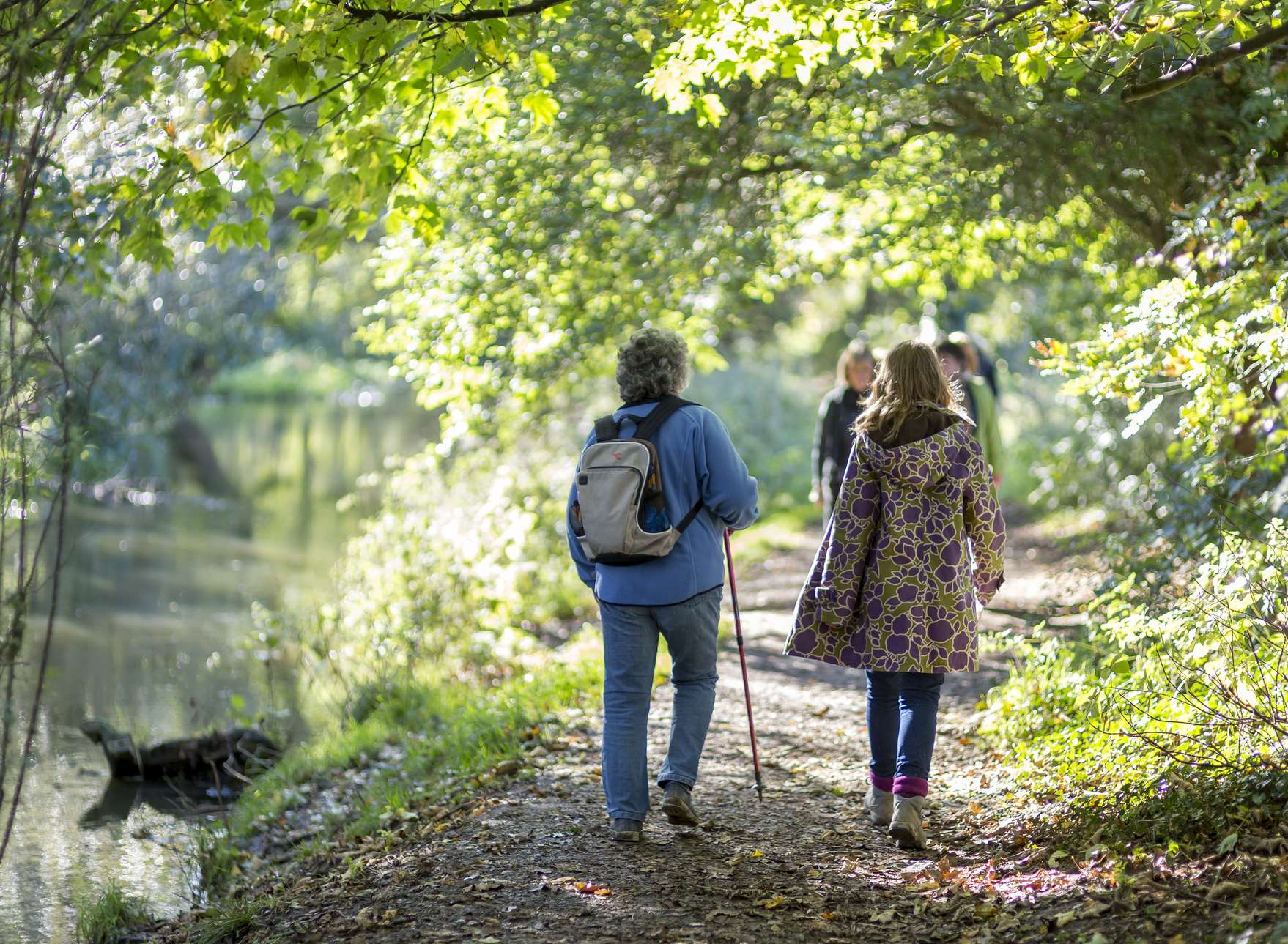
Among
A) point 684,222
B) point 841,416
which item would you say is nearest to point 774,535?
point 684,222

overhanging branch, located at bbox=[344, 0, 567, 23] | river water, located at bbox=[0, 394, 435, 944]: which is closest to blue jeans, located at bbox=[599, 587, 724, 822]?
river water, located at bbox=[0, 394, 435, 944]

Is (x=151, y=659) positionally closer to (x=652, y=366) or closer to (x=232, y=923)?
(x=232, y=923)

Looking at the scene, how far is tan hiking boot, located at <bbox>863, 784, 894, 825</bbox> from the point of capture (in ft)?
17.9

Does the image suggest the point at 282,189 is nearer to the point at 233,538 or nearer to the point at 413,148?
the point at 413,148

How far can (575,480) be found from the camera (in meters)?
5.20

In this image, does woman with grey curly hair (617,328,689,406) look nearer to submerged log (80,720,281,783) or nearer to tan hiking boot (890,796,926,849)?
tan hiking boot (890,796,926,849)

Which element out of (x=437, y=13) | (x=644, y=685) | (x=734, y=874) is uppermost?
(x=437, y=13)

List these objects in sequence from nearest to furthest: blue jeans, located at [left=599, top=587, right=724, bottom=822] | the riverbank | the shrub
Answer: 1. the riverbank
2. the shrub
3. blue jeans, located at [left=599, top=587, right=724, bottom=822]

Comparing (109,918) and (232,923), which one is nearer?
(232,923)

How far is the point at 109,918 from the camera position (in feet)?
19.9

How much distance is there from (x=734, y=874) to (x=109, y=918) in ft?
10.3

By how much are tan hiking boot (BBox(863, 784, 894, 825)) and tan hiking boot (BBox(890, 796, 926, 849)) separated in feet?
0.86

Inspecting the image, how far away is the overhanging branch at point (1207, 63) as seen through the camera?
531cm

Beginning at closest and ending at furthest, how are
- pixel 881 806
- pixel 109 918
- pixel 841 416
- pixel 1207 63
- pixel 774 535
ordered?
pixel 881 806 < pixel 1207 63 < pixel 109 918 < pixel 841 416 < pixel 774 535
